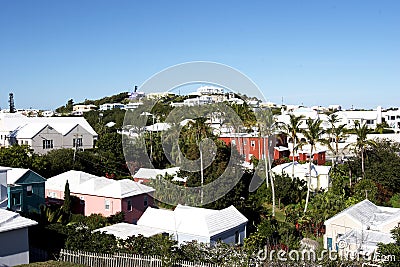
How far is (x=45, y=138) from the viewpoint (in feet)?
128

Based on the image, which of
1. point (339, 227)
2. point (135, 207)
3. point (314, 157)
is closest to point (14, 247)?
point (135, 207)

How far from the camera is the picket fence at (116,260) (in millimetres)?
12703

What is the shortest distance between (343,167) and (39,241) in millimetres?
21238

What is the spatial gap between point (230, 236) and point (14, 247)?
7.44 metres

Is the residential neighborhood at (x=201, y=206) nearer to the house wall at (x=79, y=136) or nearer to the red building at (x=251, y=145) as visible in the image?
the red building at (x=251, y=145)

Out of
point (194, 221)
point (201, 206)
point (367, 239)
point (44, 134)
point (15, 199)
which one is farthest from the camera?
point (44, 134)

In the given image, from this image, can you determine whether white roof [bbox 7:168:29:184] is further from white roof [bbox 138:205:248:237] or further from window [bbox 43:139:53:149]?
window [bbox 43:139:53:149]

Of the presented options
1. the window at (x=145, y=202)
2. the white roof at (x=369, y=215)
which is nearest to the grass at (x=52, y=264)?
the window at (x=145, y=202)

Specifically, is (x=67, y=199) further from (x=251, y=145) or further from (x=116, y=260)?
(x=251, y=145)

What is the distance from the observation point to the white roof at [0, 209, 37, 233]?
13398 mm

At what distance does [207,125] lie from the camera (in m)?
26.1

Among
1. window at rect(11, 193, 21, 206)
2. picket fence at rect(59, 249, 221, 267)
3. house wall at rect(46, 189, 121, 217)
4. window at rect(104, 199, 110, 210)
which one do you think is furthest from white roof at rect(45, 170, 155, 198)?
picket fence at rect(59, 249, 221, 267)

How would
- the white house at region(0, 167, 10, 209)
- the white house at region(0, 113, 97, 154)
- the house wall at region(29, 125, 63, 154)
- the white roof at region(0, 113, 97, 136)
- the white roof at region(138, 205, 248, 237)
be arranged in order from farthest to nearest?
1. the white roof at region(0, 113, 97, 136)
2. the white house at region(0, 113, 97, 154)
3. the house wall at region(29, 125, 63, 154)
4. the white house at region(0, 167, 10, 209)
5. the white roof at region(138, 205, 248, 237)

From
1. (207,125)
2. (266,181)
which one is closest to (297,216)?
(266,181)
